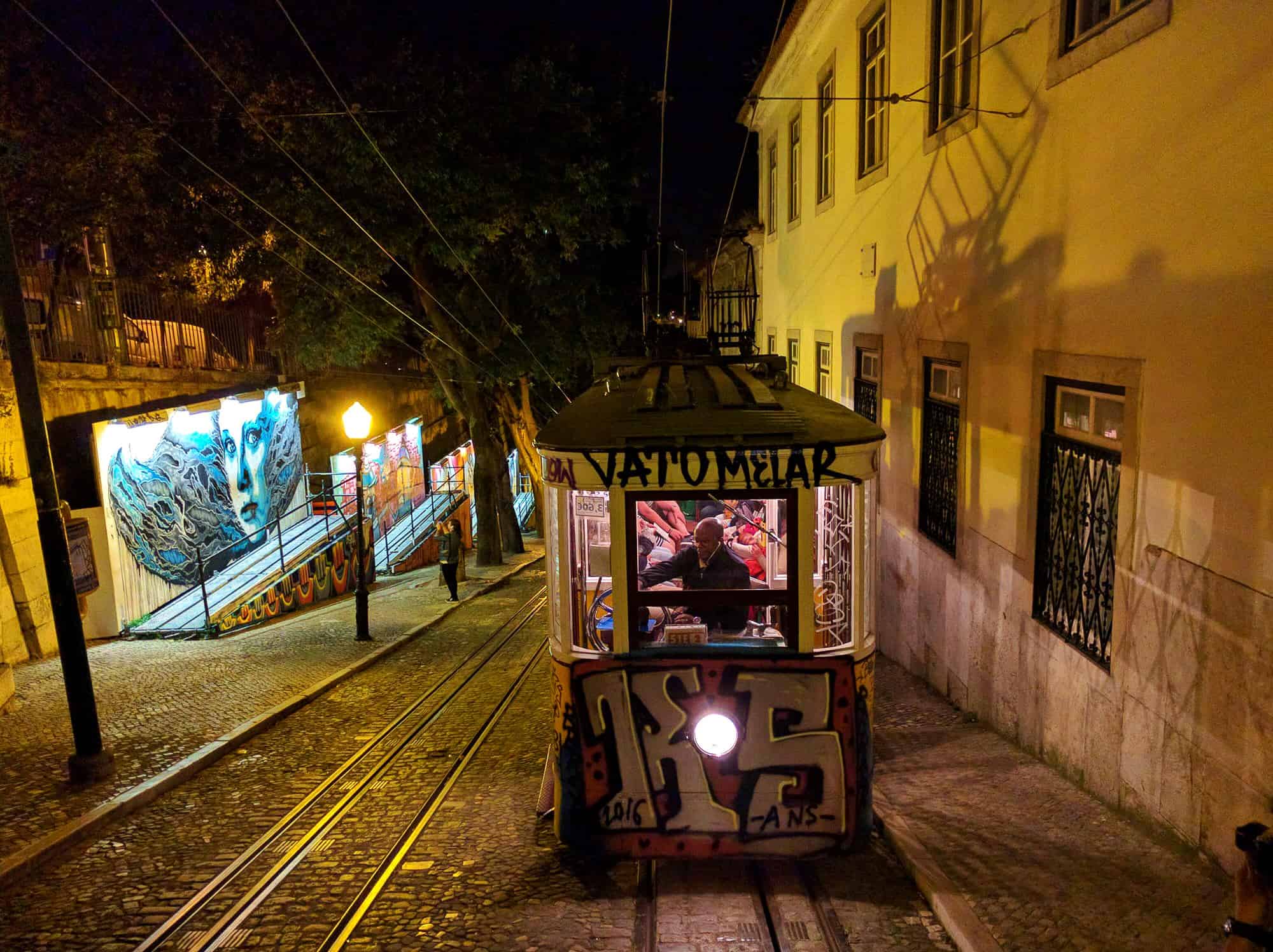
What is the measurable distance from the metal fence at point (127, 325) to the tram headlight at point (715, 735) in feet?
36.5

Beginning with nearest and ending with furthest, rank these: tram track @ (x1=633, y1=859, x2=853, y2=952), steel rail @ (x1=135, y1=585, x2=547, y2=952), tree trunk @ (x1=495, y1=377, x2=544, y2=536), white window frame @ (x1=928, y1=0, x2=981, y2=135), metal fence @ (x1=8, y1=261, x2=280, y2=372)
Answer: tram track @ (x1=633, y1=859, x2=853, y2=952)
steel rail @ (x1=135, y1=585, x2=547, y2=952)
white window frame @ (x1=928, y1=0, x2=981, y2=135)
metal fence @ (x1=8, y1=261, x2=280, y2=372)
tree trunk @ (x1=495, y1=377, x2=544, y2=536)

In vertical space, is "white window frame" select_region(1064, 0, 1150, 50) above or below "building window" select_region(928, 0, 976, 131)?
below

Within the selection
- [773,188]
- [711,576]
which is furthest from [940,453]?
[773,188]

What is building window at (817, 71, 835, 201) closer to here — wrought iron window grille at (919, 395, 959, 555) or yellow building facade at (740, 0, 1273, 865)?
yellow building facade at (740, 0, 1273, 865)

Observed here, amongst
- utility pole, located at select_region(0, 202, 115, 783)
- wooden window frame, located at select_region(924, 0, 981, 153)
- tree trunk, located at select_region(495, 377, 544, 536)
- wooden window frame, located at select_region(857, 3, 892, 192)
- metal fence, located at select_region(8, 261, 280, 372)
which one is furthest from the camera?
tree trunk, located at select_region(495, 377, 544, 536)

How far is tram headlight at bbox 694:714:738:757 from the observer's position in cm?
490

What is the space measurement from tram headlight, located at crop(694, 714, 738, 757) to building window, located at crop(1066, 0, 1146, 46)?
15.4 ft

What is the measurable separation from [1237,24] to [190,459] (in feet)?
47.3

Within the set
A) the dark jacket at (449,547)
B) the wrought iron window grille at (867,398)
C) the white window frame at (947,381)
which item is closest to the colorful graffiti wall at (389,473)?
the dark jacket at (449,547)

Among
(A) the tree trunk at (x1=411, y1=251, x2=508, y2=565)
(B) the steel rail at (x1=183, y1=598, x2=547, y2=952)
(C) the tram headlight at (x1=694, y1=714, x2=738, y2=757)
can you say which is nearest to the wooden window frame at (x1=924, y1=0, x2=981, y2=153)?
(C) the tram headlight at (x1=694, y1=714, x2=738, y2=757)

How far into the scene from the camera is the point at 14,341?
22.2 feet

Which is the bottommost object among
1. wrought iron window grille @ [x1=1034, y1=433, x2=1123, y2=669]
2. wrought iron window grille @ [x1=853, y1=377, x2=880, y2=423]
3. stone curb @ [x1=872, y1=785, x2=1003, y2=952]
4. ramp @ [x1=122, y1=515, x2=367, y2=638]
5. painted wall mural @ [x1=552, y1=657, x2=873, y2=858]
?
ramp @ [x1=122, y1=515, x2=367, y2=638]

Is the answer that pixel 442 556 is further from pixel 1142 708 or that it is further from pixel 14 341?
pixel 1142 708

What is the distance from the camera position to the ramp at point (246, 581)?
43.8 feet
